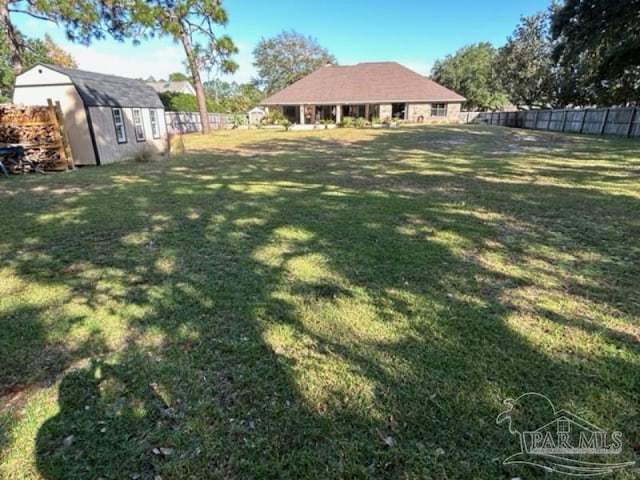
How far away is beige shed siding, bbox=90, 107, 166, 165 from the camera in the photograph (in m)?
11.5

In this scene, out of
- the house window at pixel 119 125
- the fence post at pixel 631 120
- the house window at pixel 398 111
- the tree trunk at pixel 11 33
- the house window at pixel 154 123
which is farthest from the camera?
the house window at pixel 398 111

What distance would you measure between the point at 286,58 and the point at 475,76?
78.1 feet

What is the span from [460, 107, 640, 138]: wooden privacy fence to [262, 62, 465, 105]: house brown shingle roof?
490 cm

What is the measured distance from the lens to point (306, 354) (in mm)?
2408

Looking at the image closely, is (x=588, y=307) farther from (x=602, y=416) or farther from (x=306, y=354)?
(x=306, y=354)

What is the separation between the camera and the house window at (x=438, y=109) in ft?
101

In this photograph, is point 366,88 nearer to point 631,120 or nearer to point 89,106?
point 631,120

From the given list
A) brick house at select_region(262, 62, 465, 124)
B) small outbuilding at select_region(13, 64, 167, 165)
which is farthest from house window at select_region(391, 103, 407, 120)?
small outbuilding at select_region(13, 64, 167, 165)

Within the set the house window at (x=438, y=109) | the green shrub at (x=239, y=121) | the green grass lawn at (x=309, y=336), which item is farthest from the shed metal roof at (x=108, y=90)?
the house window at (x=438, y=109)

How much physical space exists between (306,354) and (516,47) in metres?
41.1

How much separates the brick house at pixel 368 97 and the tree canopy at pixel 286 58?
48.5 ft

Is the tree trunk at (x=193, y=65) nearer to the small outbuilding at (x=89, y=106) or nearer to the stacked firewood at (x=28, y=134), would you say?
the small outbuilding at (x=89, y=106)

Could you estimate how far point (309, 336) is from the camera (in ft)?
8.50

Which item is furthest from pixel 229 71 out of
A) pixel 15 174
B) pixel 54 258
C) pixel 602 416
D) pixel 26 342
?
pixel 602 416
